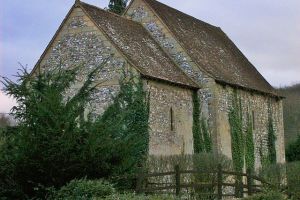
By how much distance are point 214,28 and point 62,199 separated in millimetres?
27985

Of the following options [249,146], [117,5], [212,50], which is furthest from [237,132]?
[117,5]

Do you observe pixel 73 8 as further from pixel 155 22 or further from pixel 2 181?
pixel 2 181

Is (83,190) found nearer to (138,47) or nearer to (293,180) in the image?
(293,180)

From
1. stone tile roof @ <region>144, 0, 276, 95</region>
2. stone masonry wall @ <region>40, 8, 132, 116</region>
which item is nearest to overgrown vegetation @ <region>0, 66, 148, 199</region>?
stone masonry wall @ <region>40, 8, 132, 116</region>

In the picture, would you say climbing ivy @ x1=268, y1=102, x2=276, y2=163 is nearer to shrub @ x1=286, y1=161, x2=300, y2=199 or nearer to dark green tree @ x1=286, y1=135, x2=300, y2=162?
dark green tree @ x1=286, y1=135, x2=300, y2=162

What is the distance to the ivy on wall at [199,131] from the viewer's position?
109 feet

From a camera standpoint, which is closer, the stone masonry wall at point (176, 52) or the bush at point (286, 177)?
the bush at point (286, 177)

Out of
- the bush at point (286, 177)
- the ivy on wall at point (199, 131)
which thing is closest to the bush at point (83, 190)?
the bush at point (286, 177)

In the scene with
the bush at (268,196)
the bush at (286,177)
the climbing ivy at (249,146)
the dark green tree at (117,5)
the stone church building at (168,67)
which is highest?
the dark green tree at (117,5)

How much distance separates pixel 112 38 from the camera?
30.2 meters

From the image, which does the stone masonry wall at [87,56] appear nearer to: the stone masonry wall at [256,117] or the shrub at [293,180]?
the stone masonry wall at [256,117]

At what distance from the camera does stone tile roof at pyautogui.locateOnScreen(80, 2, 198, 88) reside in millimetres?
30188

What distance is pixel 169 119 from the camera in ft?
102

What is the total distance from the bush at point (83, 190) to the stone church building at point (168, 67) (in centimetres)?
1064
